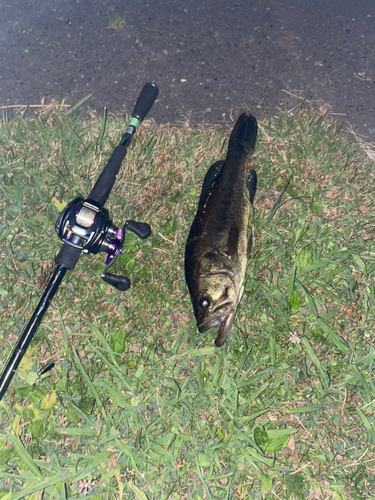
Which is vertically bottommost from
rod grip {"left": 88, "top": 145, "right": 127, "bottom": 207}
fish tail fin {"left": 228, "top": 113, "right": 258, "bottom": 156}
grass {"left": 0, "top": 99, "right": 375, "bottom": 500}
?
grass {"left": 0, "top": 99, "right": 375, "bottom": 500}

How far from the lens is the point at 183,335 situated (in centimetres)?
304

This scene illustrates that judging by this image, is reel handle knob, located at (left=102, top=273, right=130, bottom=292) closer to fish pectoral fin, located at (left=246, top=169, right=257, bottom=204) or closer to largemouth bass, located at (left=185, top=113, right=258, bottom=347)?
largemouth bass, located at (left=185, top=113, right=258, bottom=347)

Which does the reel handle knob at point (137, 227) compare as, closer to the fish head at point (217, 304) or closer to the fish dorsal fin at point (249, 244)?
the fish head at point (217, 304)

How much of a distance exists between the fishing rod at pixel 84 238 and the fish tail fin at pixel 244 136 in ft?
4.09

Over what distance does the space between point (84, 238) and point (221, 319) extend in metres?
1.39

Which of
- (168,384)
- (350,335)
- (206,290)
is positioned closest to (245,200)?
(206,290)

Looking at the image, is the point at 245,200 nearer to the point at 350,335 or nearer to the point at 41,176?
the point at 350,335

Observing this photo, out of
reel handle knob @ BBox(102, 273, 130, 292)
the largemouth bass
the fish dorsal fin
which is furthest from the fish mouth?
reel handle knob @ BBox(102, 273, 130, 292)

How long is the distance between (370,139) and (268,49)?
1.76 m

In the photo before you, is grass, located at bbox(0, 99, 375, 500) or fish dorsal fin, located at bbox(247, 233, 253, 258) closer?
grass, located at bbox(0, 99, 375, 500)

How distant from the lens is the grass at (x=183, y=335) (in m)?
2.70

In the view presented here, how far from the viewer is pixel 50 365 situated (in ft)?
9.69

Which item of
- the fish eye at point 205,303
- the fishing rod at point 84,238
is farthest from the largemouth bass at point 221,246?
the fishing rod at point 84,238

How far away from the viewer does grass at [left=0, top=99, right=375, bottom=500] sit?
2.70 metres
